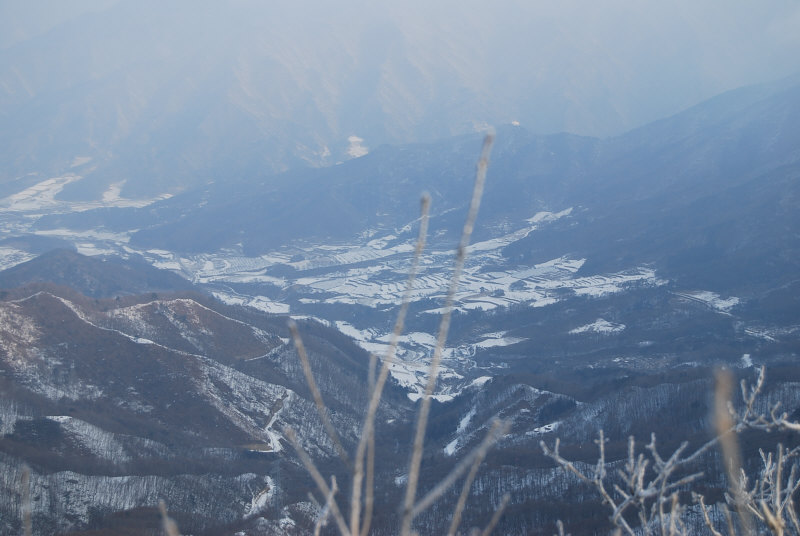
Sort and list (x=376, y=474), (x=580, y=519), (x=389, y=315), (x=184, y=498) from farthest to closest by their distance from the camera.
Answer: (x=389, y=315) → (x=376, y=474) → (x=184, y=498) → (x=580, y=519)

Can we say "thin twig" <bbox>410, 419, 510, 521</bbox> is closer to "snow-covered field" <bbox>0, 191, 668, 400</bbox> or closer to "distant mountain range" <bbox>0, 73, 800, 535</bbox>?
"distant mountain range" <bbox>0, 73, 800, 535</bbox>

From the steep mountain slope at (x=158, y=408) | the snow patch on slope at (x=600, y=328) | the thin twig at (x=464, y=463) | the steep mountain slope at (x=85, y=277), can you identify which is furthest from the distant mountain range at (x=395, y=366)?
the thin twig at (x=464, y=463)

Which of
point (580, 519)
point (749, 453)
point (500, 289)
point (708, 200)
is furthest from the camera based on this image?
point (708, 200)

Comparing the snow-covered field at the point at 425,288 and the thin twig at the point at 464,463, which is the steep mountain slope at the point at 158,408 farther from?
the thin twig at the point at 464,463

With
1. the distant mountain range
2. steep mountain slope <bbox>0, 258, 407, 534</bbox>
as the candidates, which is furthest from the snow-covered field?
steep mountain slope <bbox>0, 258, 407, 534</bbox>

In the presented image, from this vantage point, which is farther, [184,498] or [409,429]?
[409,429]

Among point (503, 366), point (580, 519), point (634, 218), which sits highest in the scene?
point (634, 218)

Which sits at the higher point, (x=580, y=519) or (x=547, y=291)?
(x=547, y=291)

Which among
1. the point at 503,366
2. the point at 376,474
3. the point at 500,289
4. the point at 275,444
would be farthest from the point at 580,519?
the point at 500,289

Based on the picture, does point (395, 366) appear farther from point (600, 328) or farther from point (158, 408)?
point (158, 408)

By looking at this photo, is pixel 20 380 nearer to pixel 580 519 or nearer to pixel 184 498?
pixel 184 498

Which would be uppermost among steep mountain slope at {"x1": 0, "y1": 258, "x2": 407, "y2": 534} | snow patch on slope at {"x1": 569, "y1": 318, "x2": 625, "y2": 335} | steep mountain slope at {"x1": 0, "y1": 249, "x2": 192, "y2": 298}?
steep mountain slope at {"x1": 0, "y1": 249, "x2": 192, "y2": 298}
